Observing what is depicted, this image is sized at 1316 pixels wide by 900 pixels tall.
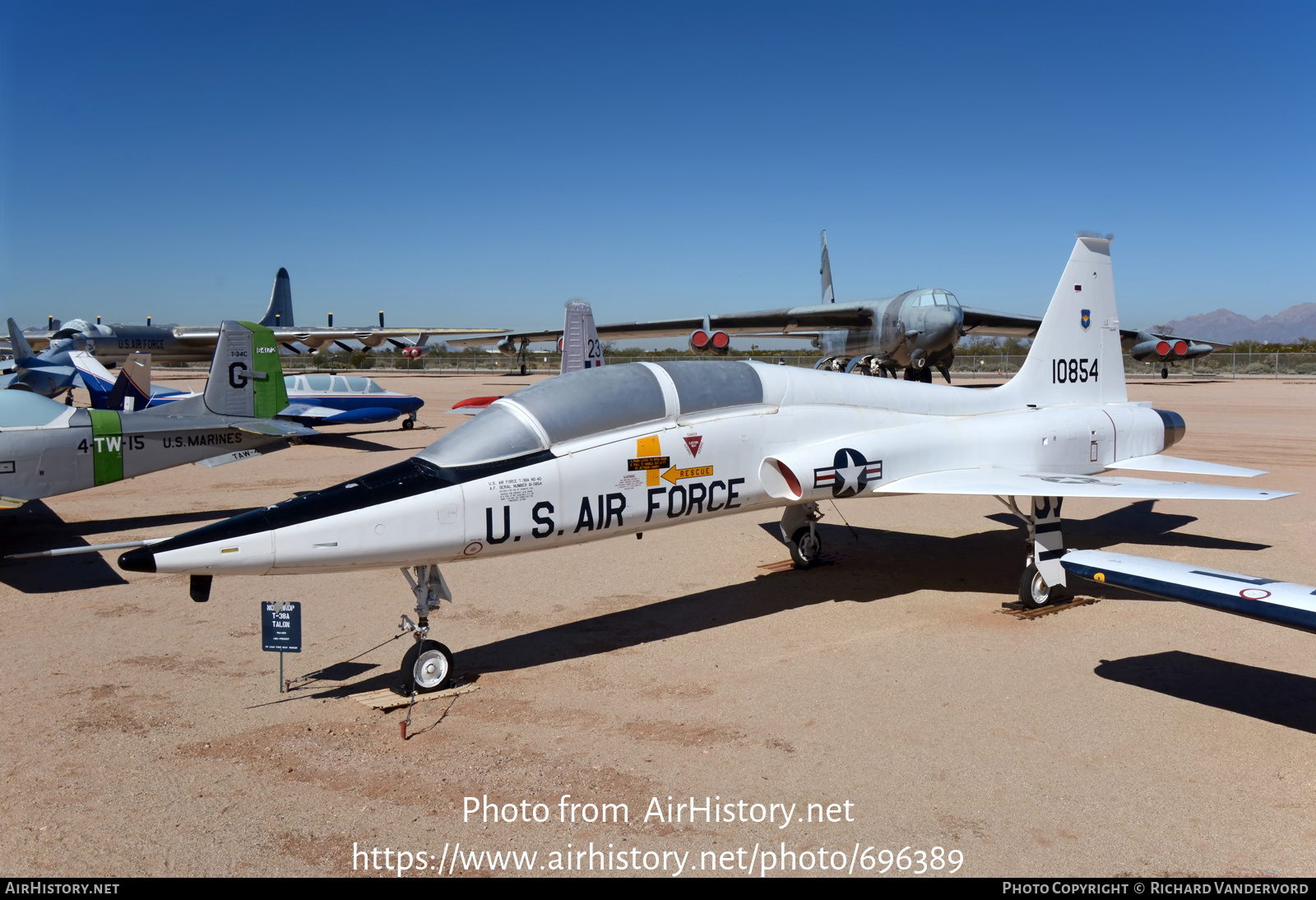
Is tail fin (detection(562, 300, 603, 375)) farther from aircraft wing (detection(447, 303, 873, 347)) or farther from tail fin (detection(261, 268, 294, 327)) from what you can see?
tail fin (detection(261, 268, 294, 327))

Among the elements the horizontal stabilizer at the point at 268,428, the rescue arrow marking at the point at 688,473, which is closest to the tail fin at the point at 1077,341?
the rescue arrow marking at the point at 688,473

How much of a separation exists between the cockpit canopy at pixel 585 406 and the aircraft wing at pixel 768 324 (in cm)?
2522

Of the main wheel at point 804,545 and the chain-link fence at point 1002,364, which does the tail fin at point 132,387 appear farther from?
the chain-link fence at point 1002,364

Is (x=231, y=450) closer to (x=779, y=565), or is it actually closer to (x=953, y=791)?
(x=779, y=565)

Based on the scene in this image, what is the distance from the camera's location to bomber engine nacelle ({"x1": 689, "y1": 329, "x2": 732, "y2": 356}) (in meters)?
36.7

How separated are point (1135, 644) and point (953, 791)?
3383 mm

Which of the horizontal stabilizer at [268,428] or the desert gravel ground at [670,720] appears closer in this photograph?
the desert gravel ground at [670,720]

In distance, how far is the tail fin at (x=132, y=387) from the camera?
1451 centimetres

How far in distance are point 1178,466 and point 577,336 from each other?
32.1 ft

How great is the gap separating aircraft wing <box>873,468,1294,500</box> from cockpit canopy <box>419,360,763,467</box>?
1875 mm

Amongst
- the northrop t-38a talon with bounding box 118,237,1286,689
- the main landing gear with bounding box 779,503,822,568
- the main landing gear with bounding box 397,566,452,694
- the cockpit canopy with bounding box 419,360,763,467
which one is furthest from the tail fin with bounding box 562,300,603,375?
the main landing gear with bounding box 397,566,452,694

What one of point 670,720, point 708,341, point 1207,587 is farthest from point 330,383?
point 1207,587

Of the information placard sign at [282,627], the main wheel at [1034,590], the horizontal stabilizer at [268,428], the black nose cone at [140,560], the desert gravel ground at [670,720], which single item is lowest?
the desert gravel ground at [670,720]
